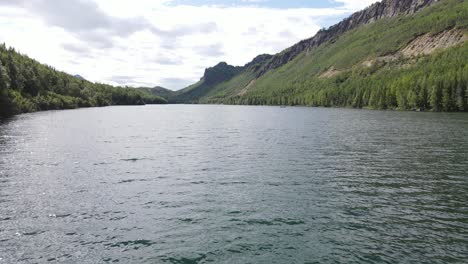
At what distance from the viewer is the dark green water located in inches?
743

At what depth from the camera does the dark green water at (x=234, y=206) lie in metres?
18.9

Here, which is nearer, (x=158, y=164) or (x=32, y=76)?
(x=158, y=164)

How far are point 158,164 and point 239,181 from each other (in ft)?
40.7

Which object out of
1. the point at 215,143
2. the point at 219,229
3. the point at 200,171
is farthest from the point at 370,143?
the point at 219,229

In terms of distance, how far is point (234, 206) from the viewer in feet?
86.4

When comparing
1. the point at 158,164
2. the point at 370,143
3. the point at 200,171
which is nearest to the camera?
the point at 200,171

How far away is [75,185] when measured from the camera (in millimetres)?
32281

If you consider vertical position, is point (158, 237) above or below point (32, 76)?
below

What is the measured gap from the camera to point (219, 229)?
864 inches

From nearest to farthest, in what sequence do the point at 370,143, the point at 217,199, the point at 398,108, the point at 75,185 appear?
the point at 217,199
the point at 75,185
the point at 370,143
the point at 398,108

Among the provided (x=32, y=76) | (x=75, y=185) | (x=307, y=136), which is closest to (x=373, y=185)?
(x=75, y=185)

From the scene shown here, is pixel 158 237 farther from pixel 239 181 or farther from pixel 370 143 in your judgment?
pixel 370 143

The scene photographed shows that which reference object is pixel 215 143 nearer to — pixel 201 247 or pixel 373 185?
pixel 373 185

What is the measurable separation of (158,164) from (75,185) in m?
11.3
